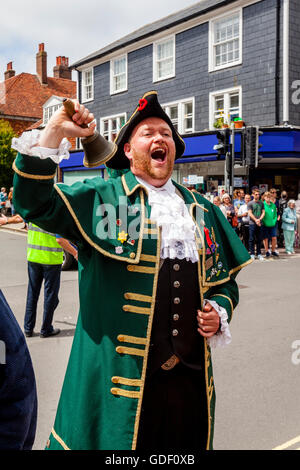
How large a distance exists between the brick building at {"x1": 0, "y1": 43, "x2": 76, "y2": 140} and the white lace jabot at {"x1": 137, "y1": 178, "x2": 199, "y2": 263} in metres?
37.5

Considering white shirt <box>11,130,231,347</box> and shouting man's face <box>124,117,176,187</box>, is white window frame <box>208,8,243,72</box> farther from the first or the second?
white shirt <box>11,130,231,347</box>

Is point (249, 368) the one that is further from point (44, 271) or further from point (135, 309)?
point (135, 309)

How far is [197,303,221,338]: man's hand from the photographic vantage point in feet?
7.74

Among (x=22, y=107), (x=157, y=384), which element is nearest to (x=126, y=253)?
(x=157, y=384)

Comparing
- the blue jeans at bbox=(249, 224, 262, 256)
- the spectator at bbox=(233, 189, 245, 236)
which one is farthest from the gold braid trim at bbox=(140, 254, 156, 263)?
the spectator at bbox=(233, 189, 245, 236)

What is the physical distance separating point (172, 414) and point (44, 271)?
4.08 metres

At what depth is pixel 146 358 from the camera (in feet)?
7.33

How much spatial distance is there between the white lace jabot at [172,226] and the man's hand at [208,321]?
0.25 metres

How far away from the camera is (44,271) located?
613 centimetres

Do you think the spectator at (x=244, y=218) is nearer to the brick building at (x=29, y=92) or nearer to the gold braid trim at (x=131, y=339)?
the gold braid trim at (x=131, y=339)

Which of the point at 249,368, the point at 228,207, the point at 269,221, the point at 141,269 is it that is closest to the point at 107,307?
the point at 141,269

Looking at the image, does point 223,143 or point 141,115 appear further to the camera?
point 223,143

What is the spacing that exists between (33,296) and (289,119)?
13.4 meters

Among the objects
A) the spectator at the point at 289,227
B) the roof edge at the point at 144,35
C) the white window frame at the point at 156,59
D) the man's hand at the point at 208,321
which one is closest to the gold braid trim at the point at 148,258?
the man's hand at the point at 208,321
